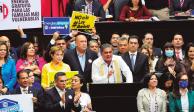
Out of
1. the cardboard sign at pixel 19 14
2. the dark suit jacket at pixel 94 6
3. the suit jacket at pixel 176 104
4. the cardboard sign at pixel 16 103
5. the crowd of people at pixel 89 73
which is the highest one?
the dark suit jacket at pixel 94 6

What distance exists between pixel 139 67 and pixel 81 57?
1.22m

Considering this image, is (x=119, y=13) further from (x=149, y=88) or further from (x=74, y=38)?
(x=149, y=88)

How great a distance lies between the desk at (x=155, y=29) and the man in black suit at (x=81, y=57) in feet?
9.85

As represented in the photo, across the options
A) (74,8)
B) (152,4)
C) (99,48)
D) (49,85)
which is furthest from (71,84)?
(152,4)

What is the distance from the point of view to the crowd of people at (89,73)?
14.9 m

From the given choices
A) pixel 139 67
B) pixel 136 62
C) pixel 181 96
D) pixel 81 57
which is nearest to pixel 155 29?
pixel 136 62

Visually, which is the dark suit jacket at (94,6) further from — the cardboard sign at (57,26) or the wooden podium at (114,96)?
the wooden podium at (114,96)

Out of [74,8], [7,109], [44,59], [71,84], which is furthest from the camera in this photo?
[74,8]

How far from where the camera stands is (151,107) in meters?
15.7

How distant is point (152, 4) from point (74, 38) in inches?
139

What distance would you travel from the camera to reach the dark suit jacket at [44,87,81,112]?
14781mm

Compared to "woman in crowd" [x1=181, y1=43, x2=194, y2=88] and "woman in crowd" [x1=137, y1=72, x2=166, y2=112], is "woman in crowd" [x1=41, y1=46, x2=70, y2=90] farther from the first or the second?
"woman in crowd" [x1=181, y1=43, x2=194, y2=88]

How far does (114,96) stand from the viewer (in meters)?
15.4

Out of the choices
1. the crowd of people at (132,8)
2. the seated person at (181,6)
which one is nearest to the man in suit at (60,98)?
the crowd of people at (132,8)
